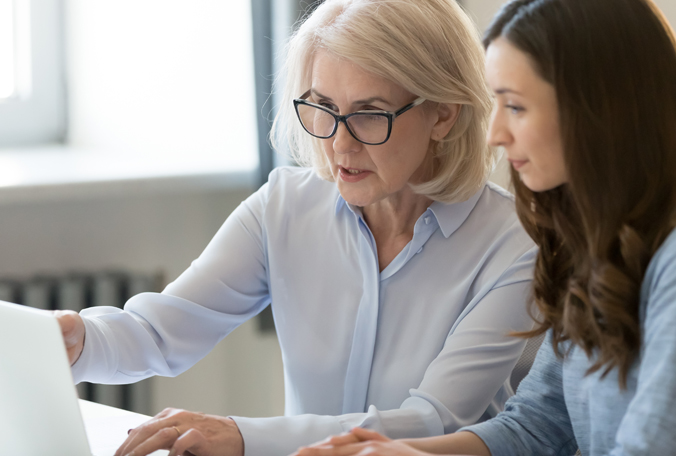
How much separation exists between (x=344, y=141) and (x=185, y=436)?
1.96 feet

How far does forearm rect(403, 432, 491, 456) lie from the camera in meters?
0.97

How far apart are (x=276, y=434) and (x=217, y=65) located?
1717mm

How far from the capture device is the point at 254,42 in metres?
2.43

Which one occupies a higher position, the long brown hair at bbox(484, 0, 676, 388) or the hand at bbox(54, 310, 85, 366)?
the long brown hair at bbox(484, 0, 676, 388)

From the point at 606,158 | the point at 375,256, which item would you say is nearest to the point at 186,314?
the point at 375,256

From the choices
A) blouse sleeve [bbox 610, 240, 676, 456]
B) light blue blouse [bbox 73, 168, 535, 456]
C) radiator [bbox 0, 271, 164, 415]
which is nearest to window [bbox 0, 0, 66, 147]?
radiator [bbox 0, 271, 164, 415]

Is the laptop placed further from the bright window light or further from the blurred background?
the bright window light

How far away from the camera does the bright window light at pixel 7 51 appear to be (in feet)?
7.55

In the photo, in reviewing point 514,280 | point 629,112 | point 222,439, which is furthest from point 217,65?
point 629,112

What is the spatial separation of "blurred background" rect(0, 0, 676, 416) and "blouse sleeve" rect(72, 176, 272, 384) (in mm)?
796

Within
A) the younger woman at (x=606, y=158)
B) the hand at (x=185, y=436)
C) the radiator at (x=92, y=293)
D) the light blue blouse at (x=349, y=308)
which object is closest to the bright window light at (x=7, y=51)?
Result: the radiator at (x=92, y=293)

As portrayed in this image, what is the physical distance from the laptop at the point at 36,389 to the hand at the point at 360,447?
278 mm

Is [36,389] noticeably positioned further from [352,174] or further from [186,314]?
[352,174]

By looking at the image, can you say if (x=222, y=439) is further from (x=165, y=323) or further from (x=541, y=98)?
(x=541, y=98)
